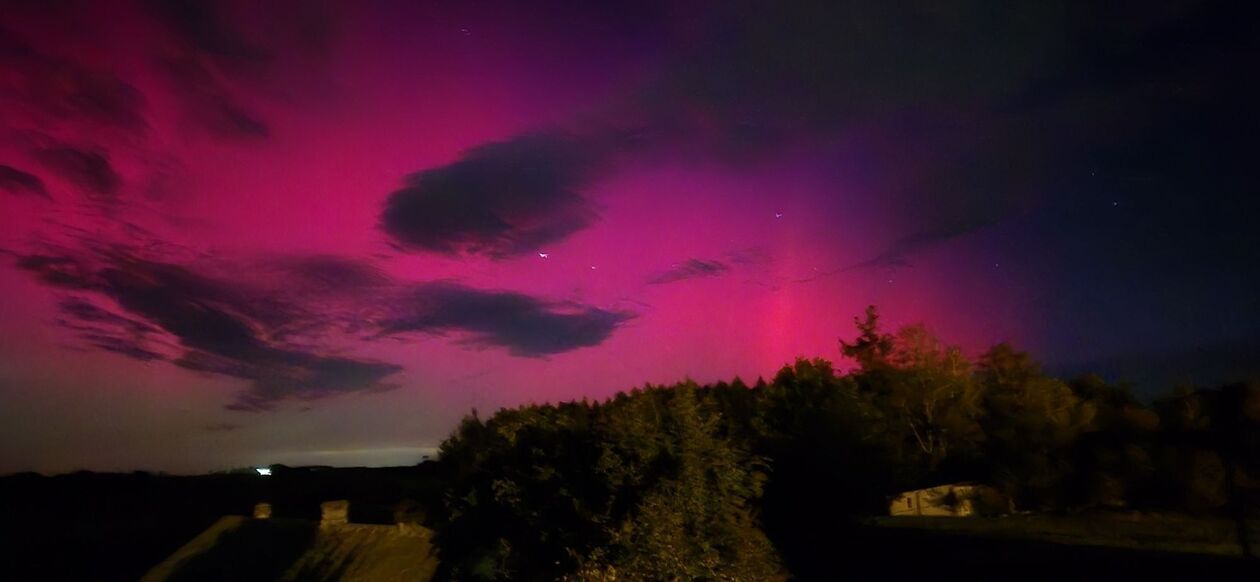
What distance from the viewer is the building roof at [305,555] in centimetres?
2372

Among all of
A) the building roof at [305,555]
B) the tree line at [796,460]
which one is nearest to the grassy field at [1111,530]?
the tree line at [796,460]

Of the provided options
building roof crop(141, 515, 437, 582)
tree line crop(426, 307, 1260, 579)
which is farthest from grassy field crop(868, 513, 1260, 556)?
building roof crop(141, 515, 437, 582)

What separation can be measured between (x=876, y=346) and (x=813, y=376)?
4818mm

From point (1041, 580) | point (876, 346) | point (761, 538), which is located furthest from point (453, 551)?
point (876, 346)

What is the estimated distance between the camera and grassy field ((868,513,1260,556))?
67.8ft

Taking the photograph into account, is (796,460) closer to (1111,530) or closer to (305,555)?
(1111,530)

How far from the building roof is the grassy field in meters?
15.6

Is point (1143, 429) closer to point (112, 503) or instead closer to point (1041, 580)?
point (1041, 580)

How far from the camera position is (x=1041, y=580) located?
55.0 ft

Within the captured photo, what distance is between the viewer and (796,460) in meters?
34.6

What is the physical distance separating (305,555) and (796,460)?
20.8 m

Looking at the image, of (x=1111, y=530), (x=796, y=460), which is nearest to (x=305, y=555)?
(x=796, y=460)

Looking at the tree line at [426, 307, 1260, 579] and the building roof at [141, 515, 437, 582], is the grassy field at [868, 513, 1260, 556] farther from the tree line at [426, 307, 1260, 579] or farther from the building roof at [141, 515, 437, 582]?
the building roof at [141, 515, 437, 582]

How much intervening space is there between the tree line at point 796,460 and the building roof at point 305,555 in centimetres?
120
